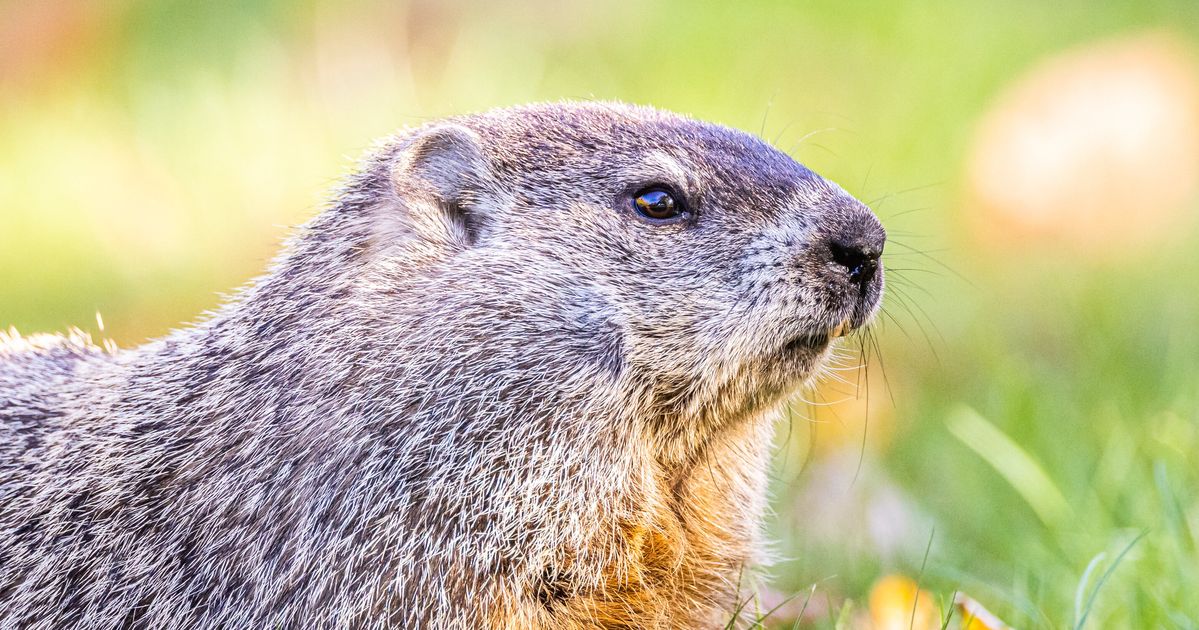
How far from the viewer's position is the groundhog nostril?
11.7ft

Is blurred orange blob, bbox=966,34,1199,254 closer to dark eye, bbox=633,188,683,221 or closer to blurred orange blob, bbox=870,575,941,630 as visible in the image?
blurred orange blob, bbox=870,575,941,630

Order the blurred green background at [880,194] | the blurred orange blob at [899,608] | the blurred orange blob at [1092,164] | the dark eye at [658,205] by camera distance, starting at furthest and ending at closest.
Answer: the blurred orange blob at [1092,164]
the blurred green background at [880,194]
the blurred orange blob at [899,608]
the dark eye at [658,205]

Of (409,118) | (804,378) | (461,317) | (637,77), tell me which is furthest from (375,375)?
(637,77)

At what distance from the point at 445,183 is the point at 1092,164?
5.76m

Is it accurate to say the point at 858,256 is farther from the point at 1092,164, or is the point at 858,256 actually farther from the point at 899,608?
the point at 1092,164

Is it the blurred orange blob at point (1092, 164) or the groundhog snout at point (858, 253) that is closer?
the groundhog snout at point (858, 253)

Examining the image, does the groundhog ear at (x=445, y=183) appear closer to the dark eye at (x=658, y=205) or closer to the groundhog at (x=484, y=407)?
the groundhog at (x=484, y=407)

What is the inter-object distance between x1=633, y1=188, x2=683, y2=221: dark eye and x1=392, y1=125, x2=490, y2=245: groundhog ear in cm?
46

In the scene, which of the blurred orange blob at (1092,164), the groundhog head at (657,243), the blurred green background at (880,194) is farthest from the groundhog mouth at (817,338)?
the blurred orange blob at (1092,164)

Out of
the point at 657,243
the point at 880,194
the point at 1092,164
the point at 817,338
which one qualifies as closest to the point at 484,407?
the point at 657,243

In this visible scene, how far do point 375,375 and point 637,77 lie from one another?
6643mm

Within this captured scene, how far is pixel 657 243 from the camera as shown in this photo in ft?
12.0

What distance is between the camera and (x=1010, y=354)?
693cm

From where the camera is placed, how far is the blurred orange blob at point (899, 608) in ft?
13.5
